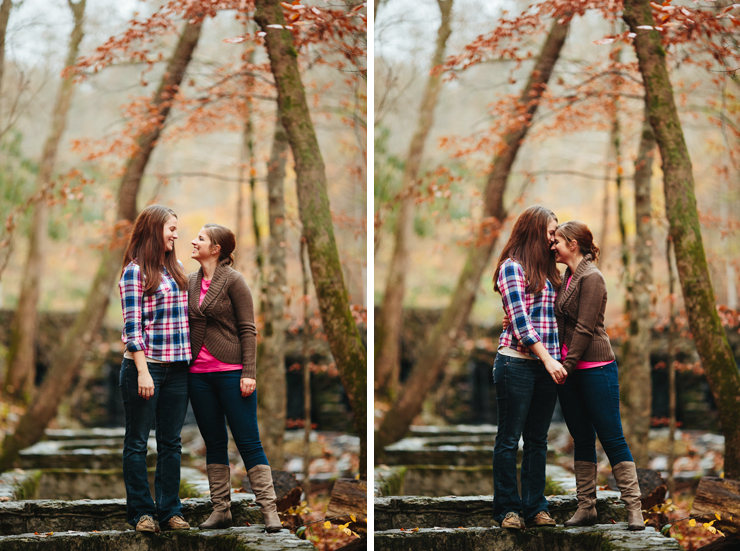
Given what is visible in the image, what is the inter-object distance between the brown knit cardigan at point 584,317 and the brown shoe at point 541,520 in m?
0.78

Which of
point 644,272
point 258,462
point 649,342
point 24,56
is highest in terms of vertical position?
point 24,56

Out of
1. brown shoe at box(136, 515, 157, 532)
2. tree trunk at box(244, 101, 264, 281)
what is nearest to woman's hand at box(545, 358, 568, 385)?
brown shoe at box(136, 515, 157, 532)

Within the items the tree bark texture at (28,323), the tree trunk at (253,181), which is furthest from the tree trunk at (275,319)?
the tree bark texture at (28,323)

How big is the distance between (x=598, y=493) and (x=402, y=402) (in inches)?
91.1

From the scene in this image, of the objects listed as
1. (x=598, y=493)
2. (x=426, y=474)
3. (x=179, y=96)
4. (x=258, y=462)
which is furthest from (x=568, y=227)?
(x=179, y=96)

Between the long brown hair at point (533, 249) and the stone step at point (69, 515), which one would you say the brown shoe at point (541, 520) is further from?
the stone step at point (69, 515)

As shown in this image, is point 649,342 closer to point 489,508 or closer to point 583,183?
point 489,508

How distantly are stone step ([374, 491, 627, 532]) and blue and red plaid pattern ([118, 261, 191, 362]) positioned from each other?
1610mm

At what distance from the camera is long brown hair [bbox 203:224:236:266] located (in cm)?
316

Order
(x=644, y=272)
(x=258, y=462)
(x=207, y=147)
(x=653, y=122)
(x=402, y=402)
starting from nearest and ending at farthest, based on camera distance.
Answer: (x=258, y=462), (x=653, y=122), (x=644, y=272), (x=402, y=402), (x=207, y=147)

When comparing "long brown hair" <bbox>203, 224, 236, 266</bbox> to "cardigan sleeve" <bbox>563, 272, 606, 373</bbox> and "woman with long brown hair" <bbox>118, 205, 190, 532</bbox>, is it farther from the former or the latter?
"cardigan sleeve" <bbox>563, 272, 606, 373</bbox>

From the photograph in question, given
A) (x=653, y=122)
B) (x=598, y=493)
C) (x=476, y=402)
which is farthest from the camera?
(x=476, y=402)

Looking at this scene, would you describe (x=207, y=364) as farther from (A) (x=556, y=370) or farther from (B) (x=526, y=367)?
(A) (x=556, y=370)

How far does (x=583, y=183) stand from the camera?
1116cm
